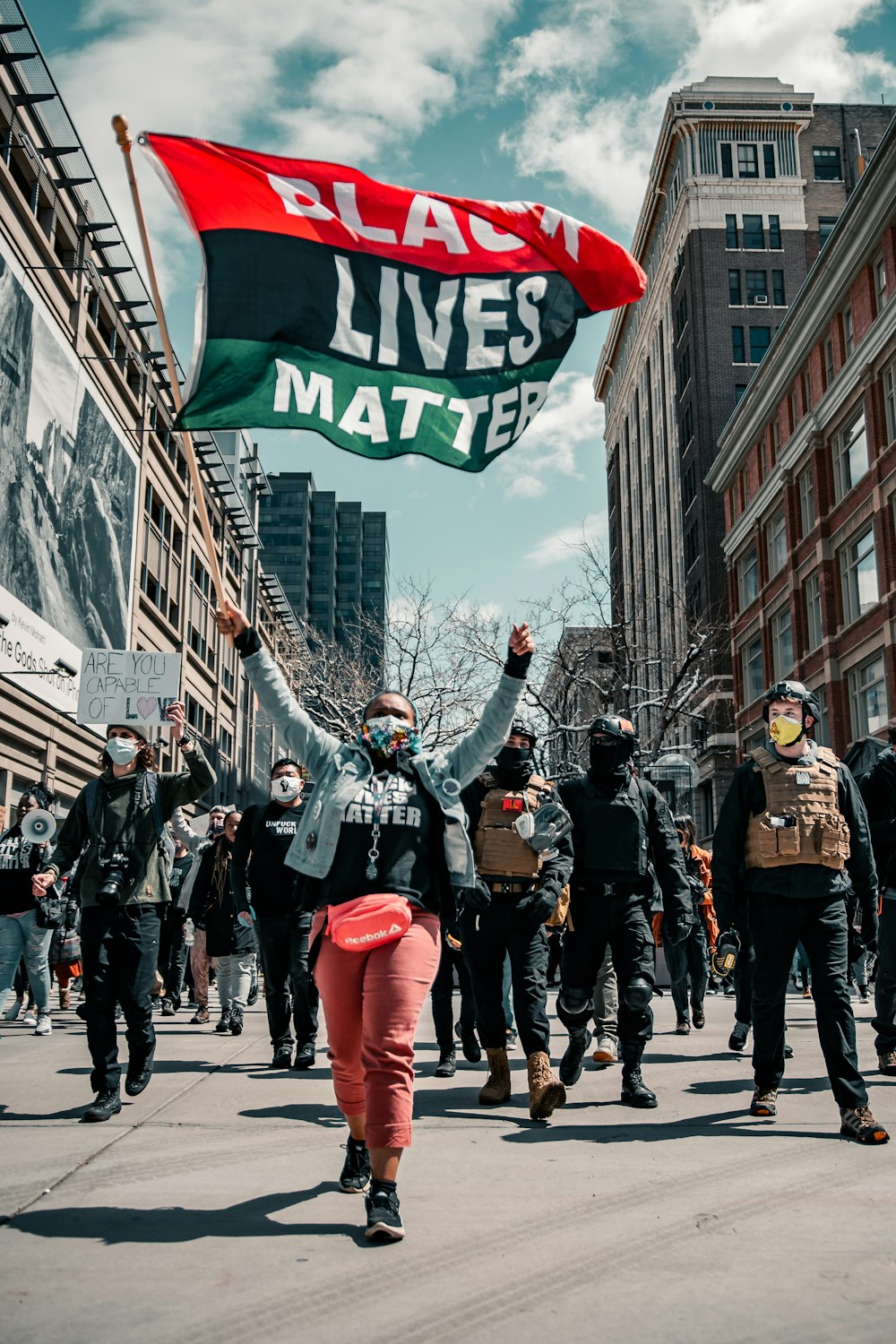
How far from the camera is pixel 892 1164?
4871 millimetres

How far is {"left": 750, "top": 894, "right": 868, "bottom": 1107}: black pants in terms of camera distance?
5609mm

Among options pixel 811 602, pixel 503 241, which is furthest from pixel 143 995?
pixel 811 602

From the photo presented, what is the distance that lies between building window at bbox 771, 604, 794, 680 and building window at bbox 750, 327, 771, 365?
71.3 ft

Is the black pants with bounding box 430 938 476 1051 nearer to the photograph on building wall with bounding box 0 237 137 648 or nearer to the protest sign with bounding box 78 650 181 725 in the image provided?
the protest sign with bounding box 78 650 181 725

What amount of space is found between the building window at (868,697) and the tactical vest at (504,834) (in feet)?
93.5

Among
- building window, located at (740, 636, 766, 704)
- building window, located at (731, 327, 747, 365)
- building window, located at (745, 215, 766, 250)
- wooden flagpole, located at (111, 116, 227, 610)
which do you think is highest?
building window, located at (745, 215, 766, 250)

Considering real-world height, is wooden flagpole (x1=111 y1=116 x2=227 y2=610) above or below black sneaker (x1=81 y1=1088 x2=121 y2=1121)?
above

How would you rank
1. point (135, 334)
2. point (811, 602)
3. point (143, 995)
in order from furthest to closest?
point (811, 602), point (135, 334), point (143, 995)

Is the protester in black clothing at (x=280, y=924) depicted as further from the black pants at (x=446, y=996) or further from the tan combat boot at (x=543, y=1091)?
the tan combat boot at (x=543, y=1091)

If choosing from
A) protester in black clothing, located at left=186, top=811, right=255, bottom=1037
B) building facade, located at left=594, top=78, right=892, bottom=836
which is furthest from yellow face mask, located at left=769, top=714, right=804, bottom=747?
building facade, located at left=594, top=78, right=892, bottom=836

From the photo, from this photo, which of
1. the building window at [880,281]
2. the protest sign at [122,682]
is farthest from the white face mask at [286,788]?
the building window at [880,281]

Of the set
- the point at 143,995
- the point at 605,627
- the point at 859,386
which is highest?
the point at 859,386

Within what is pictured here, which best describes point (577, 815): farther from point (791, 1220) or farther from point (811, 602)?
point (811, 602)

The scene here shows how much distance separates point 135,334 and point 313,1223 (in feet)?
112
